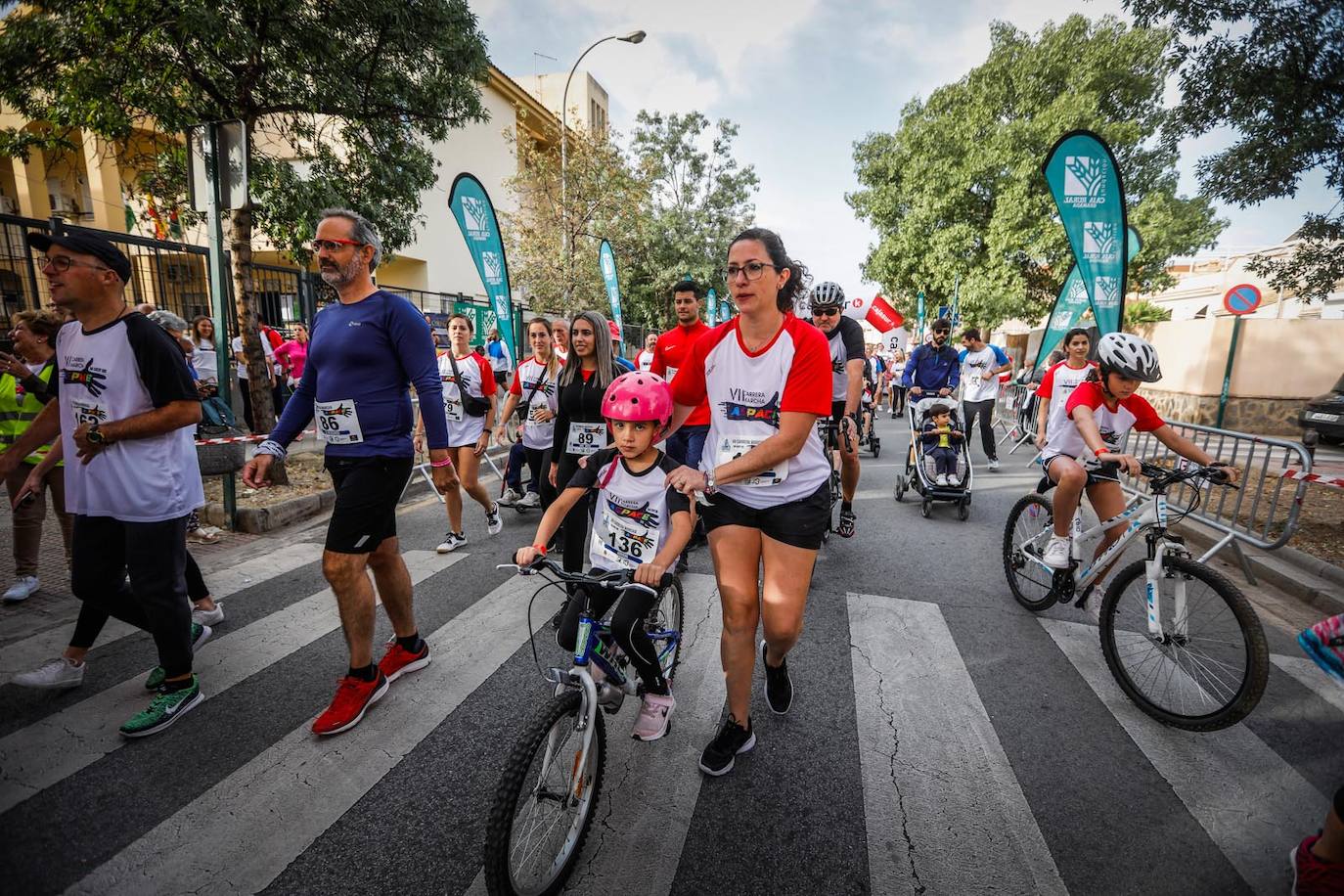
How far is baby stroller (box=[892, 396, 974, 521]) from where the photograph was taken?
6.79m

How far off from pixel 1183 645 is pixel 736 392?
9.13ft

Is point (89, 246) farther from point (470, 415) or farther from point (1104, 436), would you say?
point (1104, 436)

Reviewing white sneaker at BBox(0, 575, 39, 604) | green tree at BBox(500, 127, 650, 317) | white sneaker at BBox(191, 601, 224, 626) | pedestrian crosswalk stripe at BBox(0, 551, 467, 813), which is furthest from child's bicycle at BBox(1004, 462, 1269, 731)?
green tree at BBox(500, 127, 650, 317)

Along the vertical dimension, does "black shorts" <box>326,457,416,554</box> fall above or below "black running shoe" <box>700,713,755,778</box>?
above

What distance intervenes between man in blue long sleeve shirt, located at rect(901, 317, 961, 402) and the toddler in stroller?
72cm

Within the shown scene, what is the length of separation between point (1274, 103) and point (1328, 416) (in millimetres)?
8755

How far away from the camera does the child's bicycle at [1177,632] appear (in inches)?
109

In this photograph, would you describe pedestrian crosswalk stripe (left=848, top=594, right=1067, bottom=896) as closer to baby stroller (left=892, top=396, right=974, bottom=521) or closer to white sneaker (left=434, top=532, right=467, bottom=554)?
baby stroller (left=892, top=396, right=974, bottom=521)

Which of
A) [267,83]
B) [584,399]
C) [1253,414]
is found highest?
[267,83]

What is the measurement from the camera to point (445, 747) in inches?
108

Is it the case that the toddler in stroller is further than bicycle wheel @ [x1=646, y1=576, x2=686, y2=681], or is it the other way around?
the toddler in stroller

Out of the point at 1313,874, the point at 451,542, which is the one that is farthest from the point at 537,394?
the point at 1313,874

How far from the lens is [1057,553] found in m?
3.95

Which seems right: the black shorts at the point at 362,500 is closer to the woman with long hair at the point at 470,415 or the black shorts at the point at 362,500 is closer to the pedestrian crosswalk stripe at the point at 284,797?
the pedestrian crosswalk stripe at the point at 284,797
